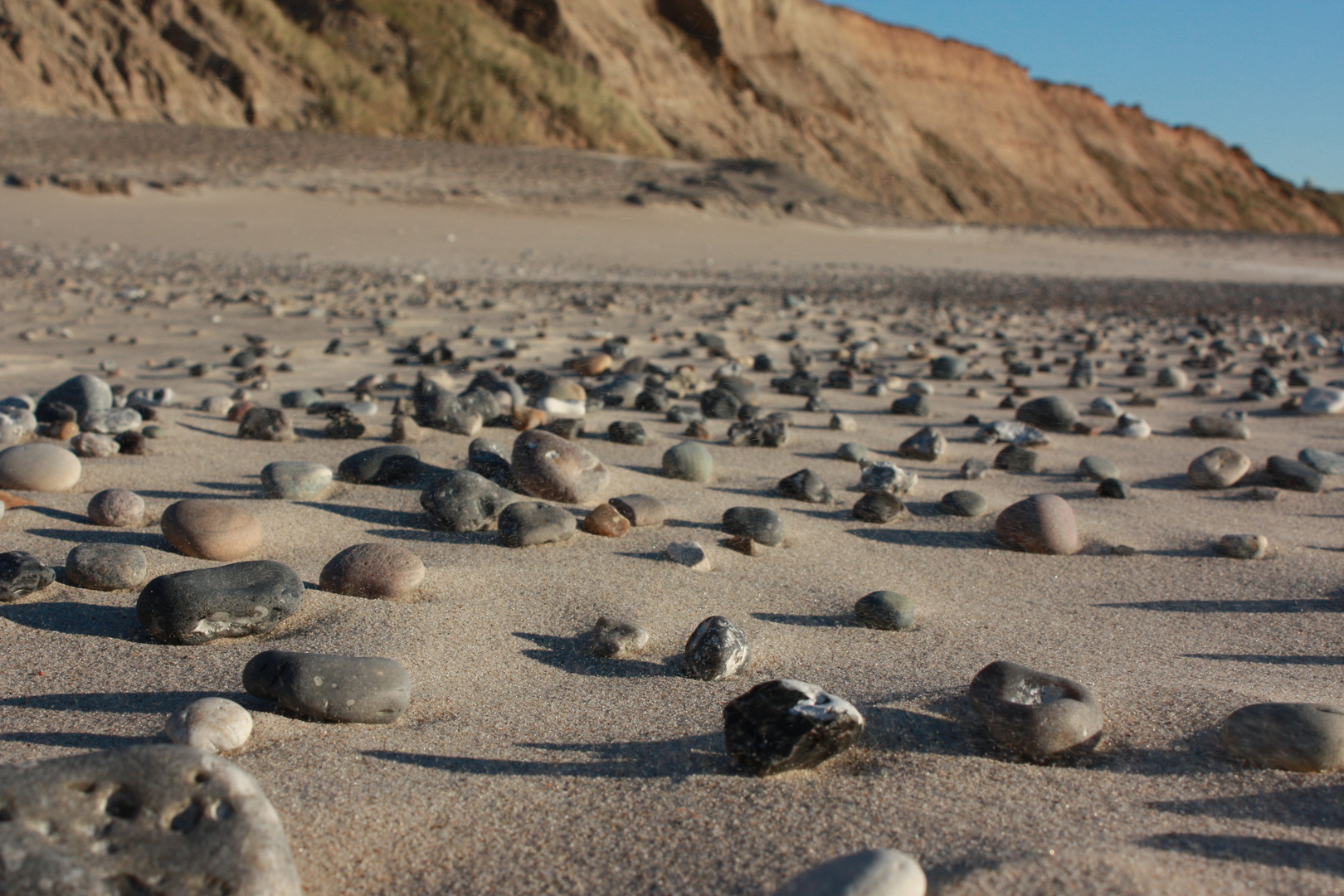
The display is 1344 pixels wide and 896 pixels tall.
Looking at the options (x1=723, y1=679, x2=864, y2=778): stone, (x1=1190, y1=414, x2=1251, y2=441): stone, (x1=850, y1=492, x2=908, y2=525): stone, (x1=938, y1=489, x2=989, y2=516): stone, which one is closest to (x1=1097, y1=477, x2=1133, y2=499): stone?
(x1=938, y1=489, x2=989, y2=516): stone

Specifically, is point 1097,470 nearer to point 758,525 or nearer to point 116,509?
point 758,525

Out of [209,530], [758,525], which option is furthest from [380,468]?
[758,525]

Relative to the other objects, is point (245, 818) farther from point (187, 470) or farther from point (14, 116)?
point (14, 116)

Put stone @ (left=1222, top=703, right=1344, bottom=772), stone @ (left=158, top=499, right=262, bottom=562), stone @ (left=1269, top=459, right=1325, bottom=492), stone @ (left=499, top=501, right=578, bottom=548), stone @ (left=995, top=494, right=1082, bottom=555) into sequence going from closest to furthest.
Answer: stone @ (left=1222, top=703, right=1344, bottom=772)
stone @ (left=158, top=499, right=262, bottom=562)
stone @ (left=499, top=501, right=578, bottom=548)
stone @ (left=995, top=494, right=1082, bottom=555)
stone @ (left=1269, top=459, right=1325, bottom=492)

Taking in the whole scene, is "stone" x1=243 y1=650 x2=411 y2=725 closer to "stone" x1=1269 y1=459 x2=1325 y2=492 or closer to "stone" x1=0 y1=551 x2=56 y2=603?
"stone" x1=0 y1=551 x2=56 y2=603

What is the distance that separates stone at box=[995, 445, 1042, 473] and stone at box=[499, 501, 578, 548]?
1384 mm

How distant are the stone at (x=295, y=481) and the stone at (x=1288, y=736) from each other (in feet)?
5.96

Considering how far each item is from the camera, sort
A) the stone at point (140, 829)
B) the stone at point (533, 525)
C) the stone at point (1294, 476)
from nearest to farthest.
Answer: the stone at point (140, 829), the stone at point (533, 525), the stone at point (1294, 476)

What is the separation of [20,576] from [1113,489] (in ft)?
7.81

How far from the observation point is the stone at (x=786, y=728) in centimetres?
107

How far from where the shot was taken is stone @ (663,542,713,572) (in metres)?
1.76

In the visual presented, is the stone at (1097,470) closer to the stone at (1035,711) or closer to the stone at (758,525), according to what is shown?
the stone at (758,525)

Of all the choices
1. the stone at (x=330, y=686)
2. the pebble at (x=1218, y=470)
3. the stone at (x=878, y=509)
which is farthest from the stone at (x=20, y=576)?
the pebble at (x=1218, y=470)

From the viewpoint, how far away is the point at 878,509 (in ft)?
6.91
